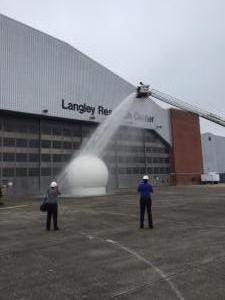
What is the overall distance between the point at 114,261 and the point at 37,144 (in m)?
44.6

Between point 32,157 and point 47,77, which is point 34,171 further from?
point 47,77

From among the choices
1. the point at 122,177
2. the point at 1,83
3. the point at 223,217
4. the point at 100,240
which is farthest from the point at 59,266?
the point at 122,177

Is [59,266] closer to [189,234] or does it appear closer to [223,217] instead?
[189,234]

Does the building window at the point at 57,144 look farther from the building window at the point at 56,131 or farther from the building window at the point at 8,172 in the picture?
the building window at the point at 8,172

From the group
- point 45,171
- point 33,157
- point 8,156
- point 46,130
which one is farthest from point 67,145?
point 8,156

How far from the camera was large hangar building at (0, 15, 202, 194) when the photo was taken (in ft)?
164

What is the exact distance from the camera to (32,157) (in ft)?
174

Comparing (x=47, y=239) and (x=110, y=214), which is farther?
(x=110, y=214)

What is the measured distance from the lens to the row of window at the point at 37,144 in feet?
166

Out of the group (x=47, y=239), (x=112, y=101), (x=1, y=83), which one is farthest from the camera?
(x=112, y=101)

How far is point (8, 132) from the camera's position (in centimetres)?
5069

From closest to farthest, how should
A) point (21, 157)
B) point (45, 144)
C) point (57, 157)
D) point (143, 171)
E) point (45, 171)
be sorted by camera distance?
point (21, 157) < point (45, 171) < point (45, 144) < point (57, 157) < point (143, 171)

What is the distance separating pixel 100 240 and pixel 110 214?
8092 mm

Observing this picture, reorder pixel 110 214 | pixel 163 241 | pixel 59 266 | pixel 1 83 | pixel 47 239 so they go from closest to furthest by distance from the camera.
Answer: pixel 59 266 < pixel 163 241 < pixel 47 239 < pixel 110 214 < pixel 1 83
